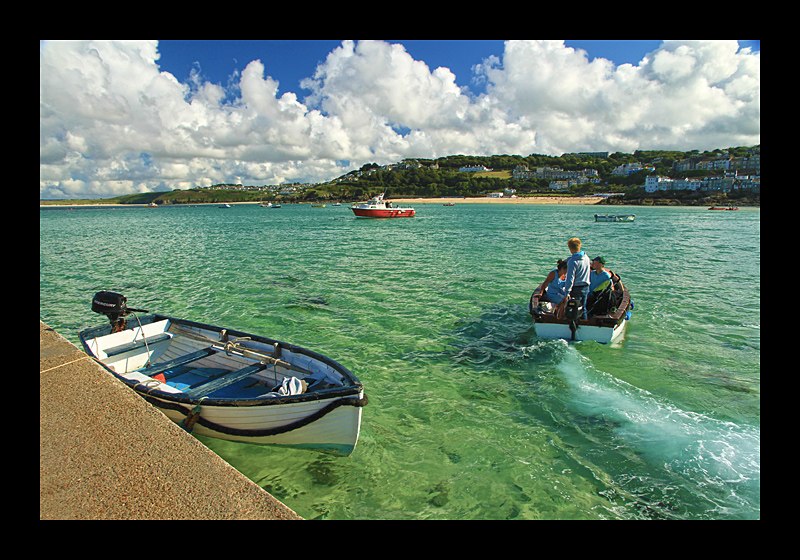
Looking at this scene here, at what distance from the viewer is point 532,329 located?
11688 millimetres

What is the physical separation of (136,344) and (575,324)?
1059 cm

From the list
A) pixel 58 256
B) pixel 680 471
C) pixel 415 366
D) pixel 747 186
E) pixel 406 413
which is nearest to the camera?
pixel 680 471

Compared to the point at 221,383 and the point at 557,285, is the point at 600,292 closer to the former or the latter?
the point at 557,285

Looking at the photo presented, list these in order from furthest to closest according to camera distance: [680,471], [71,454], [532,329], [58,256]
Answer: [58,256] < [532,329] < [680,471] < [71,454]

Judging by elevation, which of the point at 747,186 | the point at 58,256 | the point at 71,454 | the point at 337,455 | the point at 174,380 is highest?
the point at 747,186

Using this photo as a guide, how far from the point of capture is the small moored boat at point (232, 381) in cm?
572

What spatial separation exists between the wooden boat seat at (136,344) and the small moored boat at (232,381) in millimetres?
19

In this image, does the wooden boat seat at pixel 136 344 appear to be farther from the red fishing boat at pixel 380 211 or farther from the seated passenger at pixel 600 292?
the red fishing boat at pixel 380 211

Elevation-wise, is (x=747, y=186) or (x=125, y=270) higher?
(x=747, y=186)

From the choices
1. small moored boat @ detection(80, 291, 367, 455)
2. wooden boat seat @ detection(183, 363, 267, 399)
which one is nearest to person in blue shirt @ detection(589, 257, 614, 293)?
small moored boat @ detection(80, 291, 367, 455)
